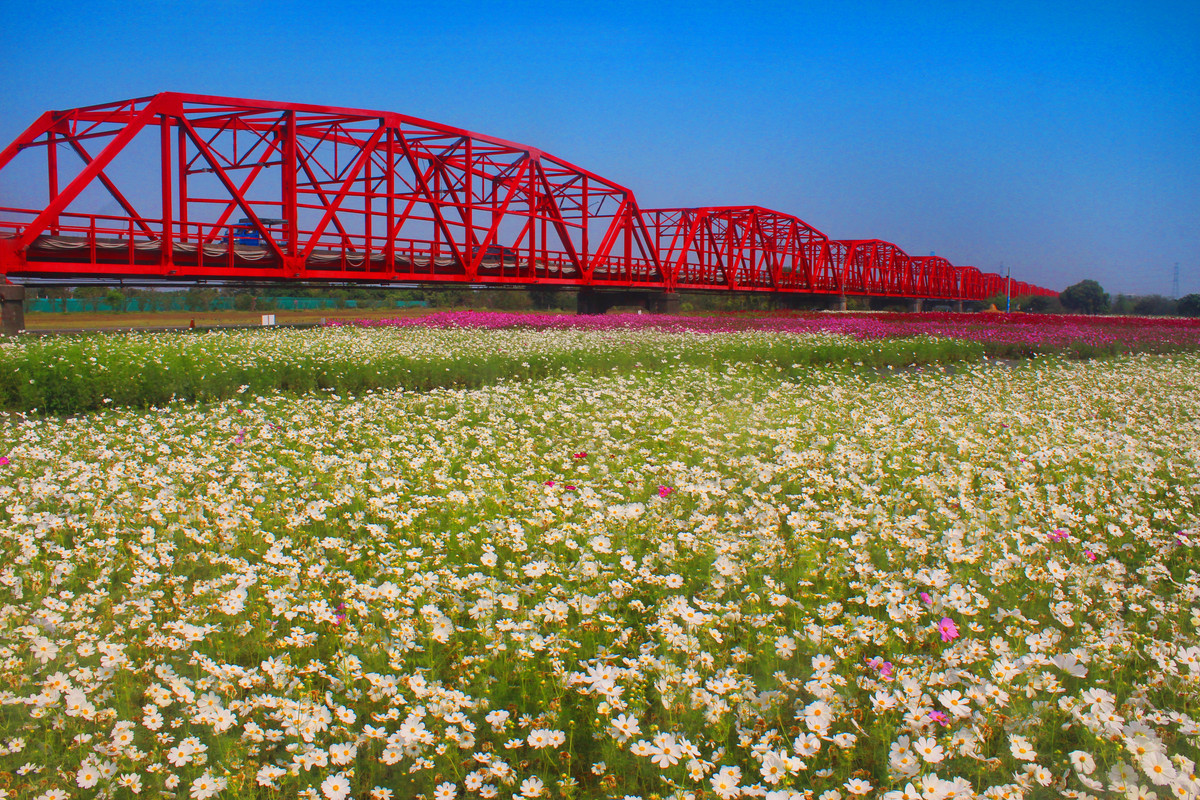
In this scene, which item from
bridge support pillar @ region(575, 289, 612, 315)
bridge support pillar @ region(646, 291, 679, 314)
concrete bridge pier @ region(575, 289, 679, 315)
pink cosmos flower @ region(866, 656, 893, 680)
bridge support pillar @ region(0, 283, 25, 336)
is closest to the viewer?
pink cosmos flower @ region(866, 656, 893, 680)

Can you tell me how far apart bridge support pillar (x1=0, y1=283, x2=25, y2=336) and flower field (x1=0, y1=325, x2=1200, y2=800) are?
15440 mm

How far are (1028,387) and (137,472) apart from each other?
11869 millimetres

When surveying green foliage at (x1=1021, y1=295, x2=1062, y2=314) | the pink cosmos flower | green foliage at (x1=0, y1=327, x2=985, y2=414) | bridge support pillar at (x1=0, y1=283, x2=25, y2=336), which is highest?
green foliage at (x1=1021, y1=295, x2=1062, y2=314)

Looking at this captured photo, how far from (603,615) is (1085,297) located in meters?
127

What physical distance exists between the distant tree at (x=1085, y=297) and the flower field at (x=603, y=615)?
383 ft

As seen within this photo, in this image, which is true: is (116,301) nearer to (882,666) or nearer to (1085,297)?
(882,666)

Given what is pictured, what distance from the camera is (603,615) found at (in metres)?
3.36

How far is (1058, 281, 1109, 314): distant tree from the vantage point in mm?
104625

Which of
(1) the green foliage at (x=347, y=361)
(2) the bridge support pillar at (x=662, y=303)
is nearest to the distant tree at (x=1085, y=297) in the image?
(2) the bridge support pillar at (x=662, y=303)

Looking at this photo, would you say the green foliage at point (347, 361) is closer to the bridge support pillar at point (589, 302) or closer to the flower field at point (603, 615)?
the flower field at point (603, 615)

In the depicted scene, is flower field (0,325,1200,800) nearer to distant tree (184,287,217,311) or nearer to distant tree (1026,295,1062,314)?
distant tree (184,287,217,311)

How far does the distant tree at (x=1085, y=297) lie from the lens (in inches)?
4119

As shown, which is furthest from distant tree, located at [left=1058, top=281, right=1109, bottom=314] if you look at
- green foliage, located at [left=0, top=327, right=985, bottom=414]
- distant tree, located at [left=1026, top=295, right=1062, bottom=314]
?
A: green foliage, located at [left=0, top=327, right=985, bottom=414]

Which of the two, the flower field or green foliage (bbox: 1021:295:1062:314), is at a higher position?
green foliage (bbox: 1021:295:1062:314)
